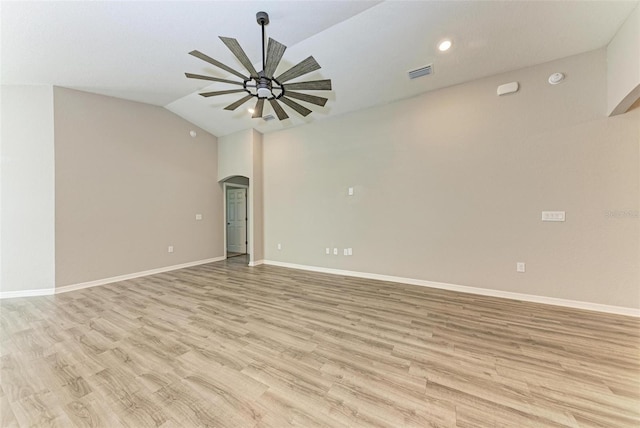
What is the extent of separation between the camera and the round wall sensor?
306 centimetres

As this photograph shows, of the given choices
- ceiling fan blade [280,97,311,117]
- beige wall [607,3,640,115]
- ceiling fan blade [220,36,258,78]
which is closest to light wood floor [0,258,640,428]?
beige wall [607,3,640,115]

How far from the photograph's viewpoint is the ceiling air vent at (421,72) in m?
3.43

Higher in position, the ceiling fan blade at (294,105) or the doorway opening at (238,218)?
the ceiling fan blade at (294,105)

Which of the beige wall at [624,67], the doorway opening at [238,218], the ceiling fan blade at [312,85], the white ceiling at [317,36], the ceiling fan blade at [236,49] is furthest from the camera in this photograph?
the doorway opening at [238,218]

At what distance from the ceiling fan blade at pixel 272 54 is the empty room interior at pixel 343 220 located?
26 millimetres

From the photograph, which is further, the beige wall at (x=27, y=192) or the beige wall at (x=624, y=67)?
the beige wall at (x=27, y=192)

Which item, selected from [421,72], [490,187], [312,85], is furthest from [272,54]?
[490,187]

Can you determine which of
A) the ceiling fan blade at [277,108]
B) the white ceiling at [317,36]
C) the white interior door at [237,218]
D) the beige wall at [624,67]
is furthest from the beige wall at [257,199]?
the beige wall at [624,67]

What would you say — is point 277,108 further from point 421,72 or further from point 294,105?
point 421,72

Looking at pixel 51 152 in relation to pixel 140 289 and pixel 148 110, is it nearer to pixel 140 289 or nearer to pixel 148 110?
pixel 148 110

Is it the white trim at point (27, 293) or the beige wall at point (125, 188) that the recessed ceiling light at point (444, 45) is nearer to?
the beige wall at point (125, 188)

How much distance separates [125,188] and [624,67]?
7.59m

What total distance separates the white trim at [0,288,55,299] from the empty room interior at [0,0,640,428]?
0.04 m

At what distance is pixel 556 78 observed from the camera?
308 centimetres
